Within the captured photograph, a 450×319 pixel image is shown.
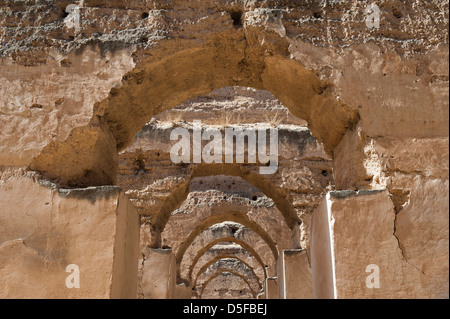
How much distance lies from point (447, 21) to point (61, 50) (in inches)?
96.8

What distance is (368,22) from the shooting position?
287 cm

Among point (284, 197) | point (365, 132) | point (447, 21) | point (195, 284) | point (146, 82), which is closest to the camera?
point (365, 132)

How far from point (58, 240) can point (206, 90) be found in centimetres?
173

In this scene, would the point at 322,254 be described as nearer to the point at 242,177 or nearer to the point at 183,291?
the point at 242,177

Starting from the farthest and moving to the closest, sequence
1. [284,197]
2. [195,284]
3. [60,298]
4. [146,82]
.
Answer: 1. [195,284]
2. [284,197]
3. [146,82]
4. [60,298]

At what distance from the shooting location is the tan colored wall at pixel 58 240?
2.34 metres

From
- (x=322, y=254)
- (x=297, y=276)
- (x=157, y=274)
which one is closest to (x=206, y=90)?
(x=322, y=254)

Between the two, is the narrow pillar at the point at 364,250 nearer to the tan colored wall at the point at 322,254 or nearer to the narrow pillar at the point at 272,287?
the tan colored wall at the point at 322,254

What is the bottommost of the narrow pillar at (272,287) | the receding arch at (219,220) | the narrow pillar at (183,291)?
the narrow pillar at (183,291)

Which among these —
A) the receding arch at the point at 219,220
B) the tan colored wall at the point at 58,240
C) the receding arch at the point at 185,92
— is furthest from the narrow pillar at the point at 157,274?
the tan colored wall at the point at 58,240

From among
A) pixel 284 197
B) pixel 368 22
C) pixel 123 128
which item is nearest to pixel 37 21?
pixel 123 128

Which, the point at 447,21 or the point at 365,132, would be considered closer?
the point at 365,132

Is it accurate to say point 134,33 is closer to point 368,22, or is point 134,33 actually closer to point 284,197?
point 368,22

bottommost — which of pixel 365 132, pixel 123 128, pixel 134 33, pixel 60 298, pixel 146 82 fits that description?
pixel 60 298
